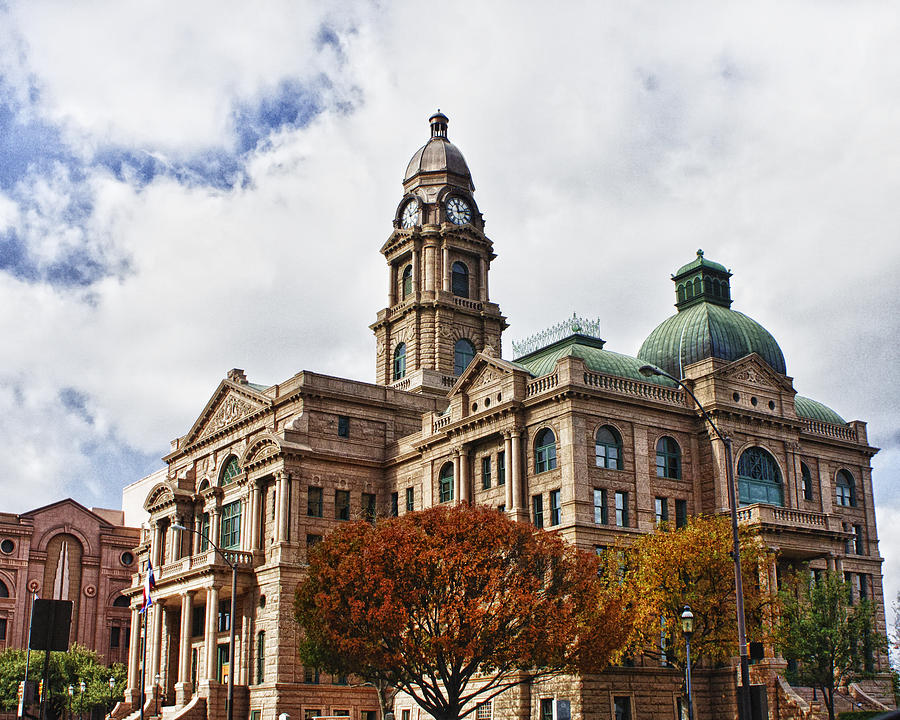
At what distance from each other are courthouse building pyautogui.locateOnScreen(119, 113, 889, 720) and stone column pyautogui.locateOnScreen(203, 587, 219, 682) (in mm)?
124

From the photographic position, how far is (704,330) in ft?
226

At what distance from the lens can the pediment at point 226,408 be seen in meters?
77.9

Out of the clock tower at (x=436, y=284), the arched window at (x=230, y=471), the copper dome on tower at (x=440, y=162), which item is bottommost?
the arched window at (x=230, y=471)

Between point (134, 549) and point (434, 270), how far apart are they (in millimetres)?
43388

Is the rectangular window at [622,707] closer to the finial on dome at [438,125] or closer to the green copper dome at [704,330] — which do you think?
the green copper dome at [704,330]

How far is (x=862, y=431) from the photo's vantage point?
71.3m

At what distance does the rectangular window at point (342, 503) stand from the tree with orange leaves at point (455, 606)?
73.5 feet

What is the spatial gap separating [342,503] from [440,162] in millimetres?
32003

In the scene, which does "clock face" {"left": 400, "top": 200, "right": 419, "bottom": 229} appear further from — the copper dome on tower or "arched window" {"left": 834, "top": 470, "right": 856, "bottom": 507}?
"arched window" {"left": 834, "top": 470, "right": 856, "bottom": 507}

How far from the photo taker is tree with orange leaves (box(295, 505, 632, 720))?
1822 inches

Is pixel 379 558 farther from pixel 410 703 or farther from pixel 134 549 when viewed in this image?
pixel 134 549

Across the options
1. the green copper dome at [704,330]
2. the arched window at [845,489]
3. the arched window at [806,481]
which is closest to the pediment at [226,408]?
the green copper dome at [704,330]

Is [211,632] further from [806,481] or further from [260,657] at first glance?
[806,481]

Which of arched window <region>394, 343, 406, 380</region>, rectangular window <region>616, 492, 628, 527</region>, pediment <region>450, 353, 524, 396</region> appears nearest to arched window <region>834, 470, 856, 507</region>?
rectangular window <region>616, 492, 628, 527</region>
